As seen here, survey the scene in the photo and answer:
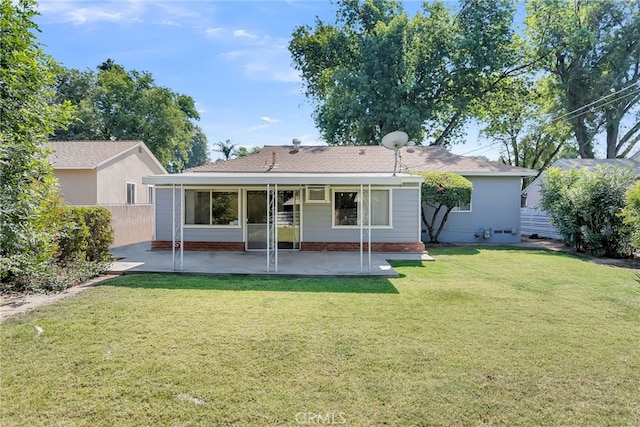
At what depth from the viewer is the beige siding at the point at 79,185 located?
15.1 meters

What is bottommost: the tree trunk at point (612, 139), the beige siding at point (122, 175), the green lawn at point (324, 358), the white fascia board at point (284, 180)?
the green lawn at point (324, 358)

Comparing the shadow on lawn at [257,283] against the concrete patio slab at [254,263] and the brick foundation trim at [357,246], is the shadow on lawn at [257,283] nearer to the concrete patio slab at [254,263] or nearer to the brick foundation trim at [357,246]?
the concrete patio slab at [254,263]

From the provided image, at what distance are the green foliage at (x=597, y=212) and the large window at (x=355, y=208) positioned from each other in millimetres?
6561

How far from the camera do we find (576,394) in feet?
10.6

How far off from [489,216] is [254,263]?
10797mm

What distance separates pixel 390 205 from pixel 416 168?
164 inches

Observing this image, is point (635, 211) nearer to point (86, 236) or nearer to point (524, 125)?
point (86, 236)

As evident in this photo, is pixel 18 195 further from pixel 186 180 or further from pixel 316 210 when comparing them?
pixel 316 210

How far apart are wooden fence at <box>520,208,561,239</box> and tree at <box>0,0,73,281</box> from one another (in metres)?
18.4

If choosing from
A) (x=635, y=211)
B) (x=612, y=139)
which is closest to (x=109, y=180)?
(x=635, y=211)

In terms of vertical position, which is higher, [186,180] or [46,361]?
[186,180]

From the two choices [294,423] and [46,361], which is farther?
[46,361]

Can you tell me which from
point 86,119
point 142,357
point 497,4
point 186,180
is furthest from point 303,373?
point 86,119

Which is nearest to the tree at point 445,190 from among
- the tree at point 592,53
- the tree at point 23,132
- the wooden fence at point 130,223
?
the tree at point 23,132
